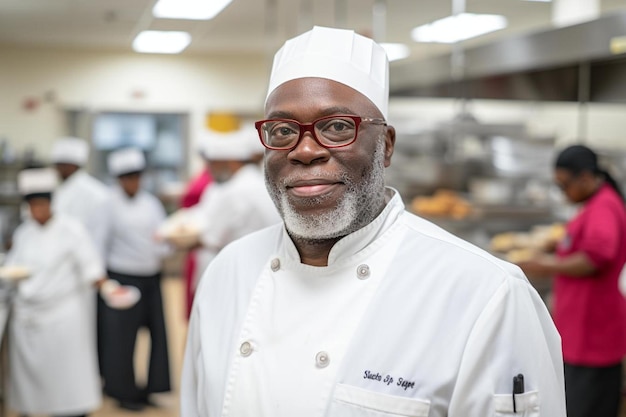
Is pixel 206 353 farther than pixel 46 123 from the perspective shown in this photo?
No

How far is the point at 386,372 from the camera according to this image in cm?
100

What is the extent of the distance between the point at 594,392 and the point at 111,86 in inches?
264

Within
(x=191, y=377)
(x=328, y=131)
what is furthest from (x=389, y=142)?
(x=191, y=377)

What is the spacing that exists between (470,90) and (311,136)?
361 cm

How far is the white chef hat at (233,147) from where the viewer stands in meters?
3.81

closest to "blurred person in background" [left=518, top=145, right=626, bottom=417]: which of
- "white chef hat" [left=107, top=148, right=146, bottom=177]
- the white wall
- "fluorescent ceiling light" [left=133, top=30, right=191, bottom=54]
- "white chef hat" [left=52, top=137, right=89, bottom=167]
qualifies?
"white chef hat" [left=107, top=148, right=146, bottom=177]

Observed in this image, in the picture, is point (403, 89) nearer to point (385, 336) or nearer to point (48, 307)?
point (48, 307)

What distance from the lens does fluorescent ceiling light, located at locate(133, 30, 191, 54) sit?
19.6 ft

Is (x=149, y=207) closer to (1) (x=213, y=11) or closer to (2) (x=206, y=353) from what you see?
(1) (x=213, y=11)

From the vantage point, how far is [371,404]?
988 millimetres

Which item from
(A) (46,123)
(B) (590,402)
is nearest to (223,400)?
(B) (590,402)

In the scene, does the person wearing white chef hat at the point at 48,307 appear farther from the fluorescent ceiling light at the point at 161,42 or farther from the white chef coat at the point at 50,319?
the fluorescent ceiling light at the point at 161,42

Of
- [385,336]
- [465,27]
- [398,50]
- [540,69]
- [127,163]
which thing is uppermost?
[398,50]

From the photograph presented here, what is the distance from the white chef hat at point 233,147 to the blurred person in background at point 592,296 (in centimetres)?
166
